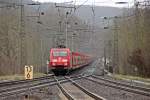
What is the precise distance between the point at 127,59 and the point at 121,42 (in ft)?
25.8

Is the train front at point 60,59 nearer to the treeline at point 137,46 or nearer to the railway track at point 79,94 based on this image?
the treeline at point 137,46

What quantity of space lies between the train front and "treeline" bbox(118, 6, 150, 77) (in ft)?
28.9

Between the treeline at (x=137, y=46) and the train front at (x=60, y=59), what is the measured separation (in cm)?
881

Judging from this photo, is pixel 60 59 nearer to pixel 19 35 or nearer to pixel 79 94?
pixel 19 35

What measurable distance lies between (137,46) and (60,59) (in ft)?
40.4

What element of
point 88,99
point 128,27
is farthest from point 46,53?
point 88,99

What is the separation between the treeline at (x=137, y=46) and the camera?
5231 cm

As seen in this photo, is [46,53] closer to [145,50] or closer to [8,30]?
[8,30]

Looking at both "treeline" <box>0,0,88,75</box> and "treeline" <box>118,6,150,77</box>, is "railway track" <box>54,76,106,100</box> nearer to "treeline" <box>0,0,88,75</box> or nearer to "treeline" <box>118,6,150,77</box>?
"treeline" <box>0,0,88,75</box>

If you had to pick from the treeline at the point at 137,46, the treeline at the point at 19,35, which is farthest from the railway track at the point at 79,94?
the treeline at the point at 137,46

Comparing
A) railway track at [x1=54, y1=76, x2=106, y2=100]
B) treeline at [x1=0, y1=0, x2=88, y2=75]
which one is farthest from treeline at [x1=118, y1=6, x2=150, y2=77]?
railway track at [x1=54, y1=76, x2=106, y2=100]

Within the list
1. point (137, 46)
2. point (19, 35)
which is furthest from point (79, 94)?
point (19, 35)

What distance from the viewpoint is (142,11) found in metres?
54.1

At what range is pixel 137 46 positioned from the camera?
181 ft
